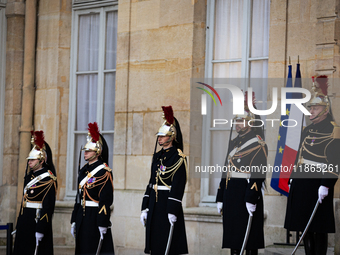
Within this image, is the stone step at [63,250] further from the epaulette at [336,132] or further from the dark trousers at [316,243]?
the epaulette at [336,132]

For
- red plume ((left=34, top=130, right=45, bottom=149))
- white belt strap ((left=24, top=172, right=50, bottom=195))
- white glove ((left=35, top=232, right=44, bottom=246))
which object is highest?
red plume ((left=34, top=130, right=45, bottom=149))

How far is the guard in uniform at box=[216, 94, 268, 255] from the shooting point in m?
6.46

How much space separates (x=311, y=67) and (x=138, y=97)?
109 inches

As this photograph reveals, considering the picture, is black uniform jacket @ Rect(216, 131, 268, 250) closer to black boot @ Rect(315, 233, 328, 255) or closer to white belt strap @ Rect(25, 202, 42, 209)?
black boot @ Rect(315, 233, 328, 255)

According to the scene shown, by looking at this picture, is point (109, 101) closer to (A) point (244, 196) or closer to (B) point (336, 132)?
(A) point (244, 196)

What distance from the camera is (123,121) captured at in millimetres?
9133

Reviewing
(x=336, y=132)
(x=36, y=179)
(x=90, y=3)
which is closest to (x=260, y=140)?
(x=336, y=132)

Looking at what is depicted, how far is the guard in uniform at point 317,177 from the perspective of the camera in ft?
20.6

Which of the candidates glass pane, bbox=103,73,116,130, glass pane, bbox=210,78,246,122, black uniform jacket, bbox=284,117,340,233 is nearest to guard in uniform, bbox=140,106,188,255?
black uniform jacket, bbox=284,117,340,233

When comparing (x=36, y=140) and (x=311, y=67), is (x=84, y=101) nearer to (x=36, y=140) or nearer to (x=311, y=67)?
(x=36, y=140)

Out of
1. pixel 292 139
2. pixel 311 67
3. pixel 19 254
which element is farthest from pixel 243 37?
pixel 19 254

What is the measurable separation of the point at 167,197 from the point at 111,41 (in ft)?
13.5

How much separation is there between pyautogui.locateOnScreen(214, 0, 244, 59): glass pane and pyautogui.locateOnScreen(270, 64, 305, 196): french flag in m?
1.35

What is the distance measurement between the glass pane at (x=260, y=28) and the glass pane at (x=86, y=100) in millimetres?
3024
